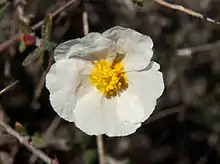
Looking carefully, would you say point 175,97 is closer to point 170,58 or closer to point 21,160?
point 170,58

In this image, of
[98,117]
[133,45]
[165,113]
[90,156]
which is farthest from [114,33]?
[165,113]

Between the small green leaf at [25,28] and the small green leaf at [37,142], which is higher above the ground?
the small green leaf at [25,28]

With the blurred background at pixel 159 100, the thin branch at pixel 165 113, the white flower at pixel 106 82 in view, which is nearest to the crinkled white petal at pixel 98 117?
the white flower at pixel 106 82

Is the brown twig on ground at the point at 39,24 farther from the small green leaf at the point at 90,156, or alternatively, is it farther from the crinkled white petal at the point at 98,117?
the small green leaf at the point at 90,156

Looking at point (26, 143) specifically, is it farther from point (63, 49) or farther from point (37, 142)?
point (63, 49)

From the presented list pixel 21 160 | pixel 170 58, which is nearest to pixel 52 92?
pixel 21 160
